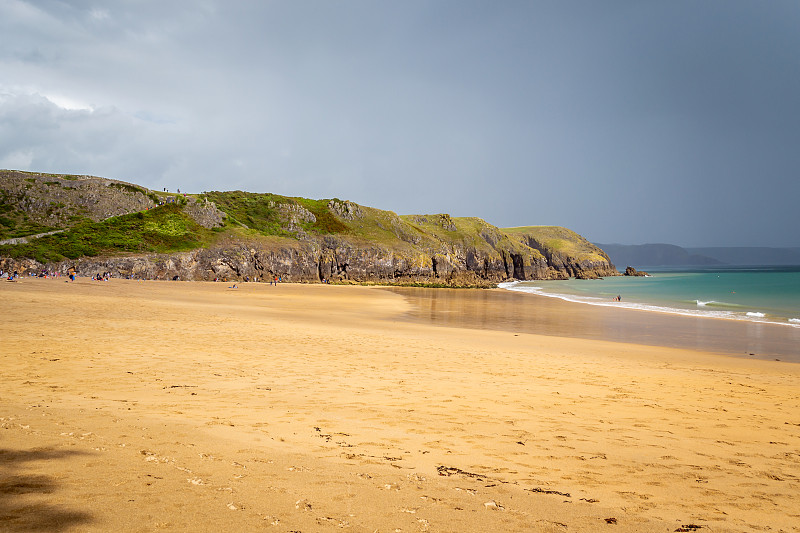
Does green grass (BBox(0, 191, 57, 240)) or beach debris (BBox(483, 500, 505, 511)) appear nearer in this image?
beach debris (BBox(483, 500, 505, 511))

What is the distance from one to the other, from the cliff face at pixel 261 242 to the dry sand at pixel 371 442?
45.6 m

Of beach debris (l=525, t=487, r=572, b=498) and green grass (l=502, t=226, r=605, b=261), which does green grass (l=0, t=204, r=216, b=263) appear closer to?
beach debris (l=525, t=487, r=572, b=498)

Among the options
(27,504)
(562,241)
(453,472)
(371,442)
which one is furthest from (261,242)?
(562,241)

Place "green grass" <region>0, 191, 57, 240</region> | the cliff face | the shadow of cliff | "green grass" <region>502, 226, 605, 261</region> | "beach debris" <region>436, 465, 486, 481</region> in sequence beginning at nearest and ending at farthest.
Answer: the shadow of cliff → "beach debris" <region>436, 465, 486, 481</region> → "green grass" <region>0, 191, 57, 240</region> → the cliff face → "green grass" <region>502, 226, 605, 261</region>

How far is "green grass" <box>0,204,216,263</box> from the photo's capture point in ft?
161

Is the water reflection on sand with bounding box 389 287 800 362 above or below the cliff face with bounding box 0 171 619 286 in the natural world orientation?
below

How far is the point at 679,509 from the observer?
424 centimetres

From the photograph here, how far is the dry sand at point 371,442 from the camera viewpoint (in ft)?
12.0

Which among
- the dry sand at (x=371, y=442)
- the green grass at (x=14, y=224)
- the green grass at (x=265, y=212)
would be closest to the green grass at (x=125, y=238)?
the green grass at (x=14, y=224)

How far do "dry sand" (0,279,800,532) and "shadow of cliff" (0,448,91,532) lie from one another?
0.02 m

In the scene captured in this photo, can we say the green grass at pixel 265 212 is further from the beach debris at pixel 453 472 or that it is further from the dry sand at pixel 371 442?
the beach debris at pixel 453 472

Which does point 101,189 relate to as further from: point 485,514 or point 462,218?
point 462,218

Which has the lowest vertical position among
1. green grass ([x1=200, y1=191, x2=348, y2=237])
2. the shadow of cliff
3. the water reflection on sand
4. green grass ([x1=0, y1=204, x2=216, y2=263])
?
the water reflection on sand

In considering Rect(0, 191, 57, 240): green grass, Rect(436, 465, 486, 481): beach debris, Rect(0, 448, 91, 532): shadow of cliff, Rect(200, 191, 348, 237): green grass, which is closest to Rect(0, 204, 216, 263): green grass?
Rect(0, 191, 57, 240): green grass
